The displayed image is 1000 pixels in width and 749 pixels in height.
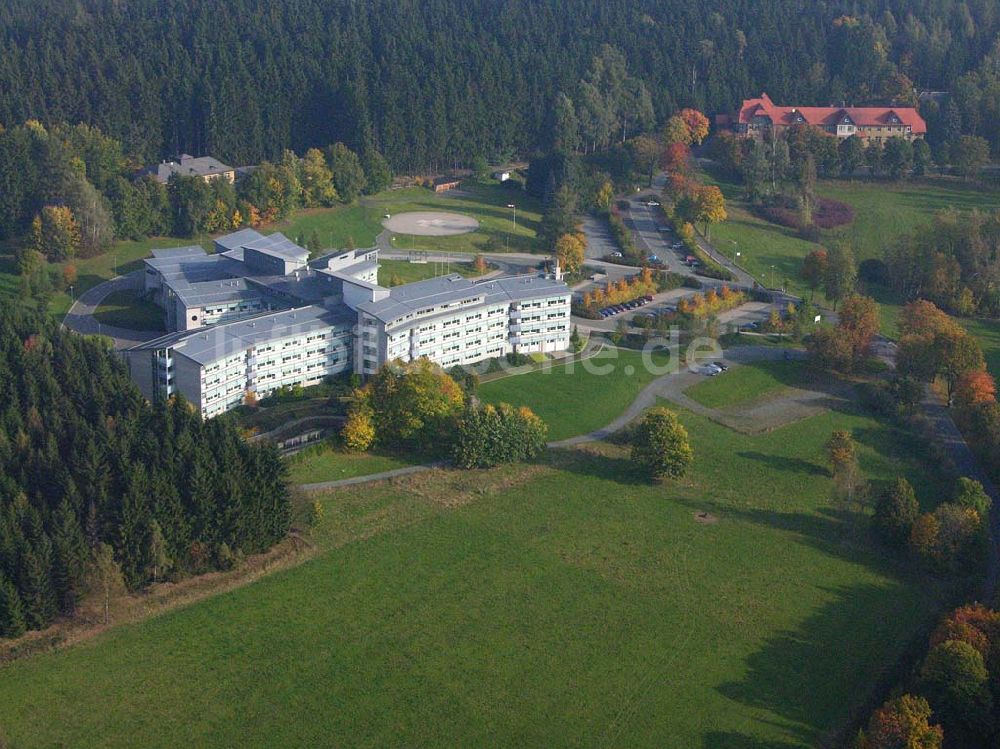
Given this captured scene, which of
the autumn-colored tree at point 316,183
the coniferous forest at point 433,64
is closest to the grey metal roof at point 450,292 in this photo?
the autumn-colored tree at point 316,183

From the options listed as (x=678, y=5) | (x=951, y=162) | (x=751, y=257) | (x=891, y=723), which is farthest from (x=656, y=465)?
(x=678, y=5)

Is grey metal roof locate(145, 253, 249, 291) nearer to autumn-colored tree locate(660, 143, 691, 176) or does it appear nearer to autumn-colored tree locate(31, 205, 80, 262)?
autumn-colored tree locate(31, 205, 80, 262)

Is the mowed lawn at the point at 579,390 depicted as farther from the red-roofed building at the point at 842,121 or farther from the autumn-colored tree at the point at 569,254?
the red-roofed building at the point at 842,121

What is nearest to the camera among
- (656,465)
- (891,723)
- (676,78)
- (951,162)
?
(891,723)

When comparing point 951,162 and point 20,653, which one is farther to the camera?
point 951,162

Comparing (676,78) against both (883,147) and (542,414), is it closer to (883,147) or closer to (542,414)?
(883,147)

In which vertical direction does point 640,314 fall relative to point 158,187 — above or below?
below
